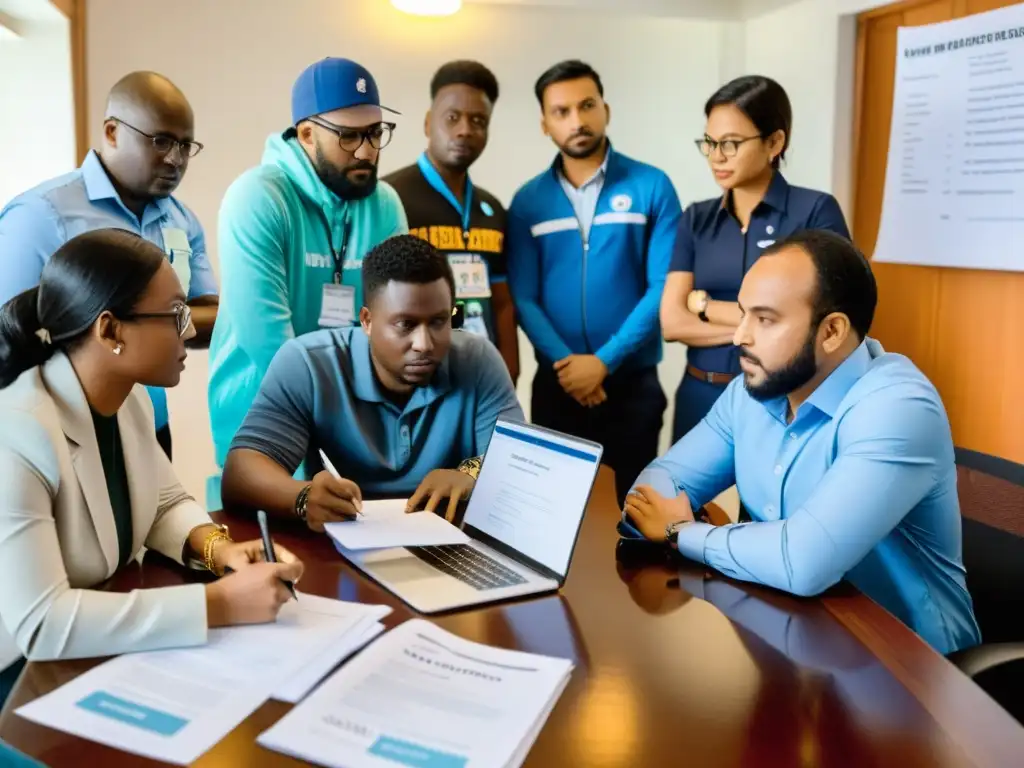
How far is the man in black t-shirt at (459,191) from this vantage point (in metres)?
2.98

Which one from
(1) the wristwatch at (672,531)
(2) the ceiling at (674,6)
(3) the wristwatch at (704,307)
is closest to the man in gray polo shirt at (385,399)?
(1) the wristwatch at (672,531)

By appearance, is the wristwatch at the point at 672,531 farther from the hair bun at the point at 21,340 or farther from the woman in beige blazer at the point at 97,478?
the hair bun at the point at 21,340

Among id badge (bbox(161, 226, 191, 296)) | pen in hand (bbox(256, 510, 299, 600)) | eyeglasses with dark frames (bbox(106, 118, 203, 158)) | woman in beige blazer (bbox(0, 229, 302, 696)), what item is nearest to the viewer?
woman in beige blazer (bbox(0, 229, 302, 696))

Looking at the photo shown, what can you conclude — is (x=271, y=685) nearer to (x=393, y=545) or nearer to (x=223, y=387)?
(x=393, y=545)

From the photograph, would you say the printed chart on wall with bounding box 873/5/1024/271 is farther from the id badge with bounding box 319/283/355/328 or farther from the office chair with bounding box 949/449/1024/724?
the id badge with bounding box 319/283/355/328

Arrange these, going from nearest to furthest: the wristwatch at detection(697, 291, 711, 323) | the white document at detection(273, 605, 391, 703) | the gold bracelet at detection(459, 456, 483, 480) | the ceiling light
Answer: the white document at detection(273, 605, 391, 703)
the gold bracelet at detection(459, 456, 483, 480)
the wristwatch at detection(697, 291, 711, 323)
the ceiling light

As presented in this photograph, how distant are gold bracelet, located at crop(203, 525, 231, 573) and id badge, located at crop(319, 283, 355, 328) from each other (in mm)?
994

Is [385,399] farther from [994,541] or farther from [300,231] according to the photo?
[994,541]

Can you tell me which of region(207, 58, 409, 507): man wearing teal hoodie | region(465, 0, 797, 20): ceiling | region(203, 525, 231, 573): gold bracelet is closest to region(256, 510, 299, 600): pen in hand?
region(203, 525, 231, 573): gold bracelet

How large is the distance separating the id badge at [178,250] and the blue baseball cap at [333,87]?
526mm

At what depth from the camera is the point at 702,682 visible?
3.94 ft

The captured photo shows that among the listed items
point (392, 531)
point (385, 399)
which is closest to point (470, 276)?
point (385, 399)

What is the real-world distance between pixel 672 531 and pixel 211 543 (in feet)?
2.71

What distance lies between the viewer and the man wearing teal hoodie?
2375 millimetres
